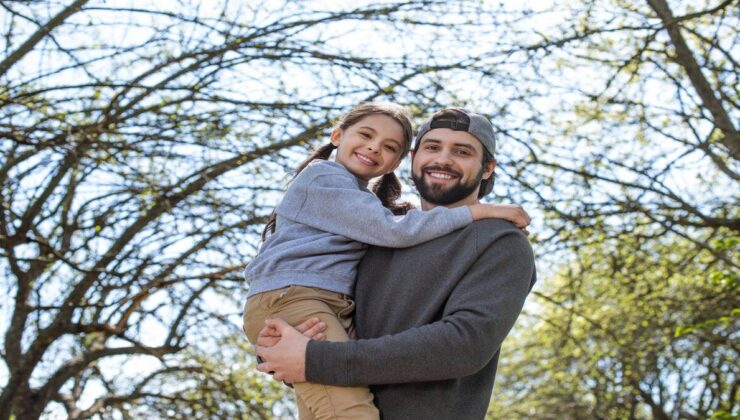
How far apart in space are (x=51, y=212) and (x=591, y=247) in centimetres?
406

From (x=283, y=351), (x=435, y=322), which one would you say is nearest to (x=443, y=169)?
(x=435, y=322)

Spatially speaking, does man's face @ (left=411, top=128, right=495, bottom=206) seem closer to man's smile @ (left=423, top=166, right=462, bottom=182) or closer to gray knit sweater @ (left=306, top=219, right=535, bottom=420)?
man's smile @ (left=423, top=166, right=462, bottom=182)

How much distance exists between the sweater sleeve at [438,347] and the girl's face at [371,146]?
0.58 m

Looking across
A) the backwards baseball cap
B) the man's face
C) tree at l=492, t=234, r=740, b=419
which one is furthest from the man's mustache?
tree at l=492, t=234, r=740, b=419

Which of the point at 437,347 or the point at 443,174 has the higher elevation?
the point at 443,174

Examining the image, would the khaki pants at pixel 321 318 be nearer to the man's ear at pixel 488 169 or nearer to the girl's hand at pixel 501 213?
the girl's hand at pixel 501 213

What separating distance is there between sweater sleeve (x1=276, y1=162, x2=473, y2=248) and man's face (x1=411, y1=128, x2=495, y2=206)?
0.17 metres

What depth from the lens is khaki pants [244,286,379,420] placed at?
2.47 meters

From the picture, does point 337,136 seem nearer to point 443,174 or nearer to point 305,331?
point 443,174

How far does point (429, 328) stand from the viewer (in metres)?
2.44

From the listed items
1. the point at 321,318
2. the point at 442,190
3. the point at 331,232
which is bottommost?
the point at 321,318

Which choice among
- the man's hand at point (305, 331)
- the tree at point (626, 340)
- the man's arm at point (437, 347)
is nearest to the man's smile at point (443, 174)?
the man's arm at point (437, 347)

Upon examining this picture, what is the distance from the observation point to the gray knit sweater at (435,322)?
2424mm

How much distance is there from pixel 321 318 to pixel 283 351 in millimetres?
141
